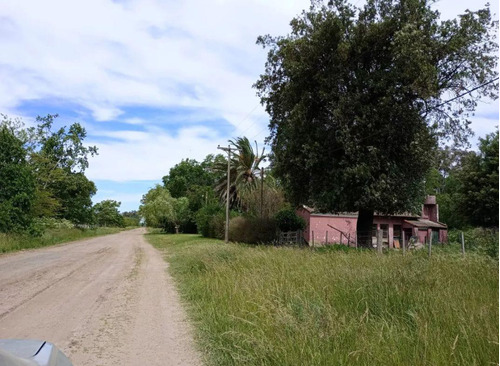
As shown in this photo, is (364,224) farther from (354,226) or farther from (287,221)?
(354,226)

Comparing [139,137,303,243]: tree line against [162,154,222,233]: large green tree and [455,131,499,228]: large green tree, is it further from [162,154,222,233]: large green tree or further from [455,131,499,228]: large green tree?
[455,131,499,228]: large green tree

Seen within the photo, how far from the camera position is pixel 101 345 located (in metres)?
6.20

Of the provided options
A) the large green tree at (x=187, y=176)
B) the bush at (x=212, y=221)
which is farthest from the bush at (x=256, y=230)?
the large green tree at (x=187, y=176)

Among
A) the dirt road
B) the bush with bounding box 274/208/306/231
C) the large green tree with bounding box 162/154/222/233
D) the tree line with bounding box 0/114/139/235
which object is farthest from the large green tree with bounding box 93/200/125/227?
the dirt road

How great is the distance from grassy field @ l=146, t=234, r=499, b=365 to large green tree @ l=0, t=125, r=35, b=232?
2248 cm

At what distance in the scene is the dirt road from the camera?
5.92 m

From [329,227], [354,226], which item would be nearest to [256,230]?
[329,227]

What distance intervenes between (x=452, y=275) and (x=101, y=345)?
5936 millimetres

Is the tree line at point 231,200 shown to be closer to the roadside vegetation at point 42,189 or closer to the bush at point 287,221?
the bush at point 287,221

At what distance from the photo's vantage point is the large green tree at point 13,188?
27766 mm

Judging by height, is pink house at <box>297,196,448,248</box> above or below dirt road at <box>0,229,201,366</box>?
above

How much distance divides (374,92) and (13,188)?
2348 centimetres

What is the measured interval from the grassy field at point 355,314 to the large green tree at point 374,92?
34.9ft

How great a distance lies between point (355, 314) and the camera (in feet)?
20.7
